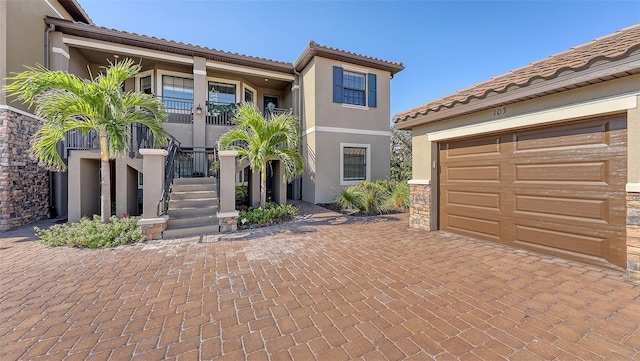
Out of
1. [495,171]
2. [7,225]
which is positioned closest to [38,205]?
[7,225]

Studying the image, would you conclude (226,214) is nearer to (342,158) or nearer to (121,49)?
(342,158)

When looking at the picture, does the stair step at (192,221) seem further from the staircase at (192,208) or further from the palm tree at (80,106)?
the palm tree at (80,106)

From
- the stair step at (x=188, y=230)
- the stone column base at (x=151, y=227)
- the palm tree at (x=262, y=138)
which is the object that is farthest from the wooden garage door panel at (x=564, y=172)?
the stone column base at (x=151, y=227)

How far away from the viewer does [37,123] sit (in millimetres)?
7910

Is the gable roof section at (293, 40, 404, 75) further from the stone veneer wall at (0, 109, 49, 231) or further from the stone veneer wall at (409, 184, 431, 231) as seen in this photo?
the stone veneer wall at (0, 109, 49, 231)

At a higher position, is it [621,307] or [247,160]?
[247,160]

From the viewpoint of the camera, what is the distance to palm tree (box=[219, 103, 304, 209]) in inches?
282

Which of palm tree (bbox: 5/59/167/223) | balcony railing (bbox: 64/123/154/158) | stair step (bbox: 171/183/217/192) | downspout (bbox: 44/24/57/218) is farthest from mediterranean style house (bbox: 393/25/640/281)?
downspout (bbox: 44/24/57/218)

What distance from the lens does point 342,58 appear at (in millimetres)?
10844

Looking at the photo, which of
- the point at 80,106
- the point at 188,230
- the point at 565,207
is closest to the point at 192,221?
the point at 188,230

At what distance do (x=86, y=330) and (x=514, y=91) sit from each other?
6837mm

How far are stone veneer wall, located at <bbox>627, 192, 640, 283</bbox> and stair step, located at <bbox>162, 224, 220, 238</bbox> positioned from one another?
770 centimetres

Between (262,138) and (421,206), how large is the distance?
4885mm

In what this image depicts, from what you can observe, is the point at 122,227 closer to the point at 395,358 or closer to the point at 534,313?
the point at 395,358
